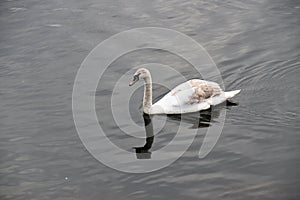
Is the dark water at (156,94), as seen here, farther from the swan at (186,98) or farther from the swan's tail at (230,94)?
the swan at (186,98)

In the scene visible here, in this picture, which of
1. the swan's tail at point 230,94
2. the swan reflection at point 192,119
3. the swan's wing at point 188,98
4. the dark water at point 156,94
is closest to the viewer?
the dark water at point 156,94

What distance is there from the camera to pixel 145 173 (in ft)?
36.2

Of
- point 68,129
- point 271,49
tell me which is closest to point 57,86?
point 68,129

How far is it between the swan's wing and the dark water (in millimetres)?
481

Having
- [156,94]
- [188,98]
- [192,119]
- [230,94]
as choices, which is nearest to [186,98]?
[188,98]

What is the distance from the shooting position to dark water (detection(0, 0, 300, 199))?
1060 centimetres

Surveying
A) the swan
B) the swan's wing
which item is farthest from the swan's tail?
the swan's wing

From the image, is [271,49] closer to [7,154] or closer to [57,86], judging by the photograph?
[57,86]

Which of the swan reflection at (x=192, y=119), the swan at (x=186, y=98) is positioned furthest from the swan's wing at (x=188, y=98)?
the swan reflection at (x=192, y=119)

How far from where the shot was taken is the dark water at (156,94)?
417 inches

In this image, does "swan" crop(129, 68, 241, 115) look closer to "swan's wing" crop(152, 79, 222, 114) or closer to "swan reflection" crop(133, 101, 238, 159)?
"swan's wing" crop(152, 79, 222, 114)

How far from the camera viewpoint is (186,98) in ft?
43.2

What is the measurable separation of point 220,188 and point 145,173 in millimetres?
1523

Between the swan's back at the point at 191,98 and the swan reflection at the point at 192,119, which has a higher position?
the swan's back at the point at 191,98
